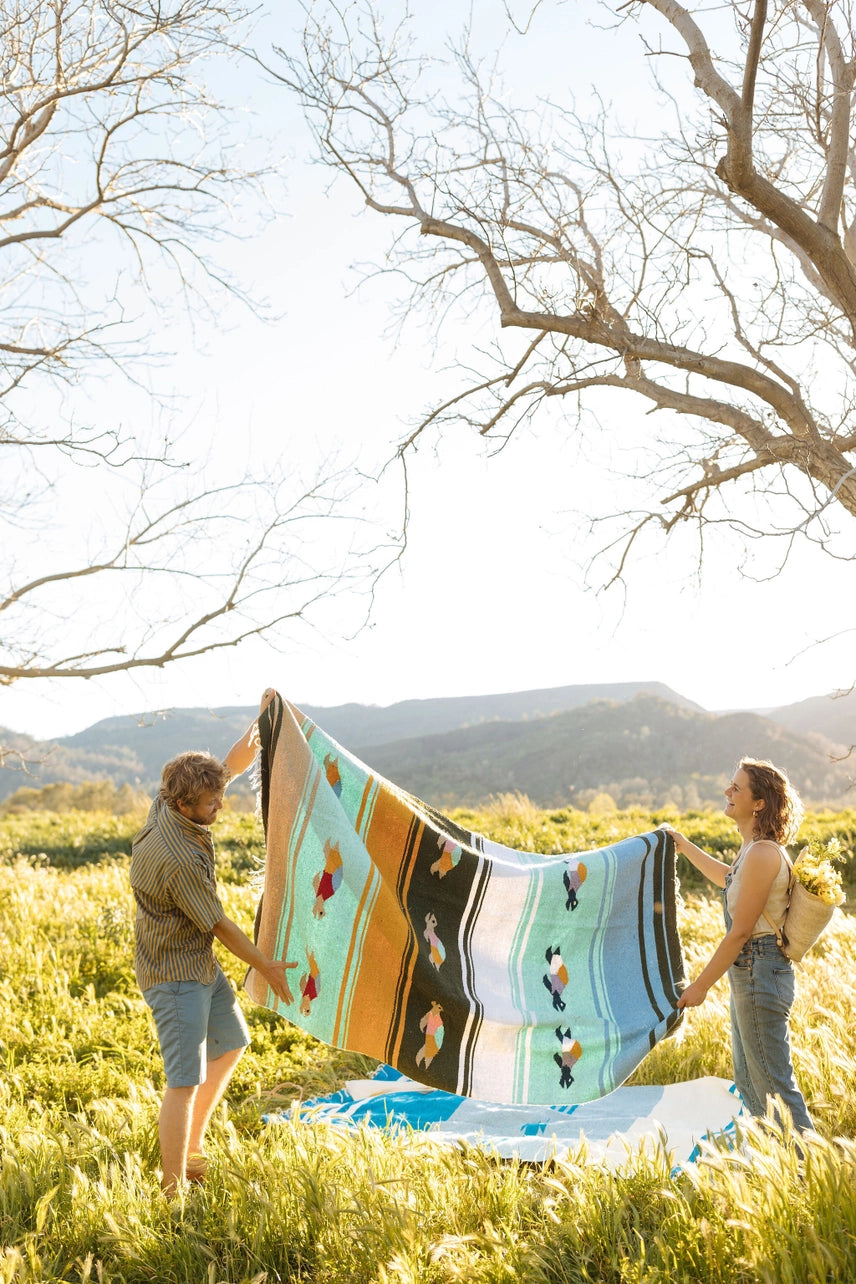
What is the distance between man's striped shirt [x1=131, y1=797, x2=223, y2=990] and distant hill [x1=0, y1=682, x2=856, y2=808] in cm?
3672

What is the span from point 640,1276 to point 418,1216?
87 cm

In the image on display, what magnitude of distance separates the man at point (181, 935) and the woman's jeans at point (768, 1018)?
7.16 ft

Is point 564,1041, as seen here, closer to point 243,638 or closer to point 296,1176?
point 296,1176

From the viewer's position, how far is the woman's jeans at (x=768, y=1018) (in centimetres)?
422

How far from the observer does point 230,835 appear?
15938mm

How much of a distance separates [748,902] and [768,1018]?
54 centimetres

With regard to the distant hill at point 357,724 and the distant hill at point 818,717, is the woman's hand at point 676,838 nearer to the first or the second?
the distant hill at point 818,717

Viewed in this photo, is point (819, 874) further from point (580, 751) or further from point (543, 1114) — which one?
point (580, 751)

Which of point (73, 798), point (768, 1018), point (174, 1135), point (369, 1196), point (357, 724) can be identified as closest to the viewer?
point (369, 1196)

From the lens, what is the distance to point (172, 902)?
14.0 feet

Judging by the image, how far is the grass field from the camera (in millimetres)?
3203

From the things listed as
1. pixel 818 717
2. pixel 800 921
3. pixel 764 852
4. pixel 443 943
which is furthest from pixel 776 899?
pixel 818 717

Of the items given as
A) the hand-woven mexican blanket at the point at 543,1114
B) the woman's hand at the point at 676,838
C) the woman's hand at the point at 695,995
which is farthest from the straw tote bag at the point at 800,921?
the hand-woven mexican blanket at the point at 543,1114

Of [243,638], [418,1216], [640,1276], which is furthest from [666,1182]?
[243,638]
